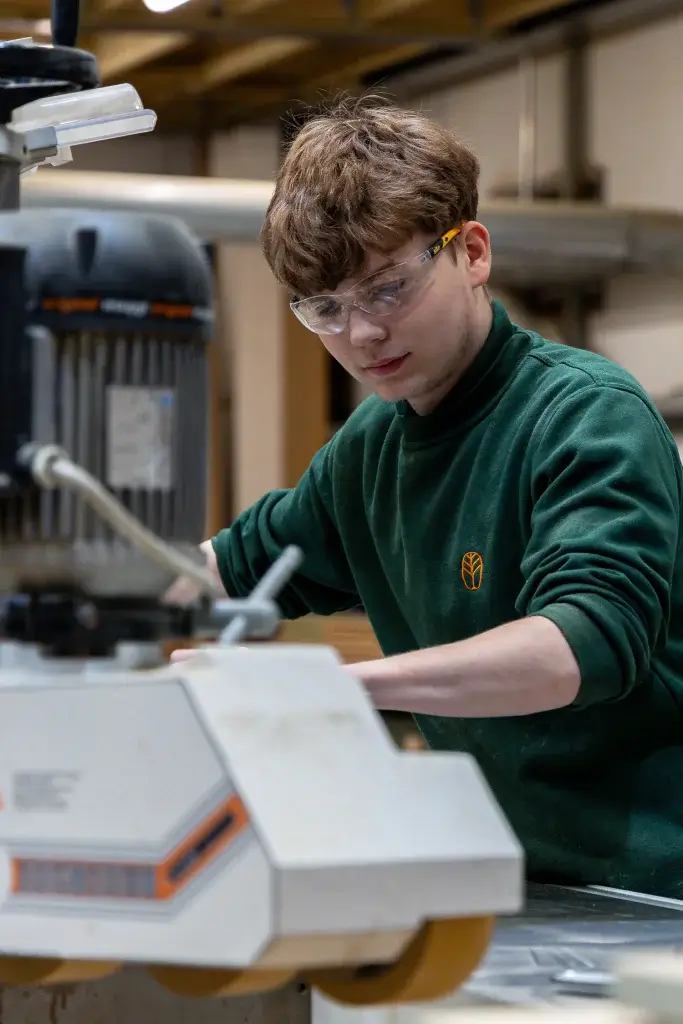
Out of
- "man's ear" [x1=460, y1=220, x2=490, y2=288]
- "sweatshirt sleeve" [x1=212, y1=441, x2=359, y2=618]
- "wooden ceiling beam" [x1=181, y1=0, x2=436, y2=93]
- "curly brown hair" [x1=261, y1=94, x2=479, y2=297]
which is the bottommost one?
"sweatshirt sleeve" [x1=212, y1=441, x2=359, y2=618]

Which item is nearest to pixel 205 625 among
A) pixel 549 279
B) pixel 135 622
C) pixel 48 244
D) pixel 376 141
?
pixel 135 622

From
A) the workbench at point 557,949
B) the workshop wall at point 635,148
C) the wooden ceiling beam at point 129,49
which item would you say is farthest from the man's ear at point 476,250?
the wooden ceiling beam at point 129,49

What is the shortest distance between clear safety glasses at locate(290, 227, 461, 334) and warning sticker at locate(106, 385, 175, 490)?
24.6 inches

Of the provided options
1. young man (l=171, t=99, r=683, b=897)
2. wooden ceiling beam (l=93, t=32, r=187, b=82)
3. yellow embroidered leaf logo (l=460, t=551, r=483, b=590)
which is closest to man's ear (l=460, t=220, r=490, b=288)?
young man (l=171, t=99, r=683, b=897)

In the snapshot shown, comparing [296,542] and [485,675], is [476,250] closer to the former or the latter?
[296,542]

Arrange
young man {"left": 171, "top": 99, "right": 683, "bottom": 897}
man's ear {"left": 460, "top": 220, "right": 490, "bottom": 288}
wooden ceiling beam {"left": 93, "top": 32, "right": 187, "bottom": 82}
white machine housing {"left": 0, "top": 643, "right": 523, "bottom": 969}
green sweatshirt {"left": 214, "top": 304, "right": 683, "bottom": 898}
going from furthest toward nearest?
wooden ceiling beam {"left": 93, "top": 32, "right": 187, "bottom": 82} → man's ear {"left": 460, "top": 220, "right": 490, "bottom": 288} → young man {"left": 171, "top": 99, "right": 683, "bottom": 897} → green sweatshirt {"left": 214, "top": 304, "right": 683, "bottom": 898} → white machine housing {"left": 0, "top": 643, "right": 523, "bottom": 969}

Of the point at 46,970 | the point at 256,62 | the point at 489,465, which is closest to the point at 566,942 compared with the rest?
the point at 46,970

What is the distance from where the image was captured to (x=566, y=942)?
1487 millimetres

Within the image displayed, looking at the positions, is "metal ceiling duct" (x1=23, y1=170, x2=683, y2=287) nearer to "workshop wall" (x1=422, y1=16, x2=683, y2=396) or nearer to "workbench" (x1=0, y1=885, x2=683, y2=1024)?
"workshop wall" (x1=422, y1=16, x2=683, y2=396)

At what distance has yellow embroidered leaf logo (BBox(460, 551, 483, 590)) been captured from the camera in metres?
1.92

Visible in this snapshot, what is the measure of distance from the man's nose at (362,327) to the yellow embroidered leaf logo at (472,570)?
28cm

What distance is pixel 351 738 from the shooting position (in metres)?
1.08

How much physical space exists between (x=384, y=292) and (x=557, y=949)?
0.73 metres

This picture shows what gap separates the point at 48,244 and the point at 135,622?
28 cm
